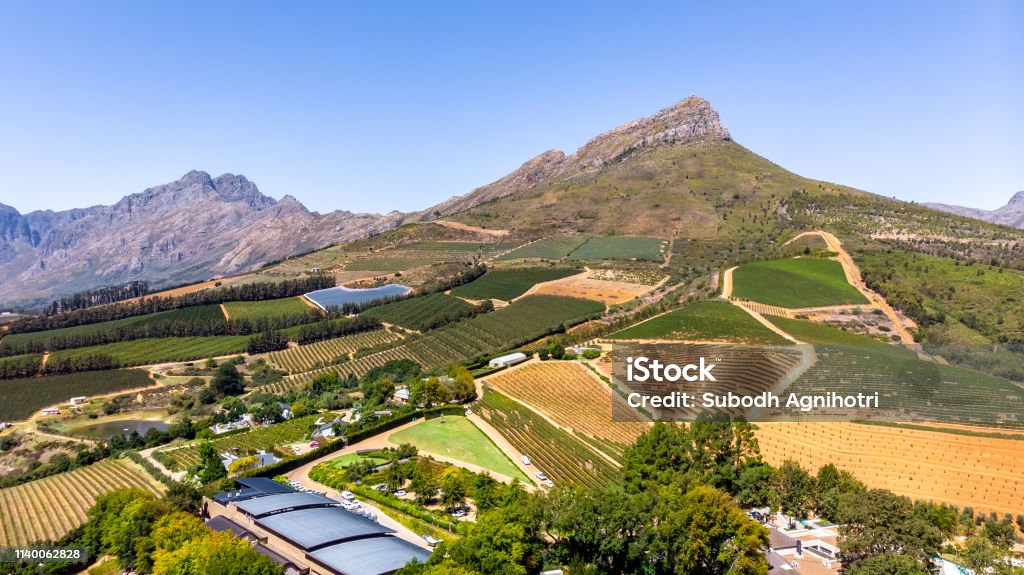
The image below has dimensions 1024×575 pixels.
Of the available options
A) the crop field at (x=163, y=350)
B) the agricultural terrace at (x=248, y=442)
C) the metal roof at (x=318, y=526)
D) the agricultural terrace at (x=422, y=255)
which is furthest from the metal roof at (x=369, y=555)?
the agricultural terrace at (x=422, y=255)

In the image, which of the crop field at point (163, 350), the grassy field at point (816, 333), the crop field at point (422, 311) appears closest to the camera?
the grassy field at point (816, 333)

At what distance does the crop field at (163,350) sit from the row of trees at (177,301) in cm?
1788

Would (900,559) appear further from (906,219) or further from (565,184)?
(565,184)

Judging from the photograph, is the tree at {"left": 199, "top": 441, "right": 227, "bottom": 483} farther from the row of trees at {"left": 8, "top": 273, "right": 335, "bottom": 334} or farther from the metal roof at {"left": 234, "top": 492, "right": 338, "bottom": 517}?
the row of trees at {"left": 8, "top": 273, "right": 335, "bottom": 334}

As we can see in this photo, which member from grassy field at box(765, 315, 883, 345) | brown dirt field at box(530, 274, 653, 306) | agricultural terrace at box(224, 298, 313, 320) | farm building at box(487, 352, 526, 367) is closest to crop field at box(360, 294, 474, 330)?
agricultural terrace at box(224, 298, 313, 320)

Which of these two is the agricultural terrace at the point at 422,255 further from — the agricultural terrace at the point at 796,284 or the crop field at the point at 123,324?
the agricultural terrace at the point at 796,284

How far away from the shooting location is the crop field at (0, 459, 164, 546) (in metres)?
39.7

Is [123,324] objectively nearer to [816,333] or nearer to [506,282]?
[506,282]

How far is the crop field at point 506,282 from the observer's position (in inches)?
4274

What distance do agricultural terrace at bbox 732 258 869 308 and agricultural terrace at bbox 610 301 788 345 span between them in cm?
1048

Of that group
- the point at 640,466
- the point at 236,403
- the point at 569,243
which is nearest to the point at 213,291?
the point at 236,403

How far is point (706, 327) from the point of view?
67.8 m

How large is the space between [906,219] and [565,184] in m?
98.0

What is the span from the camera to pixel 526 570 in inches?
1122
